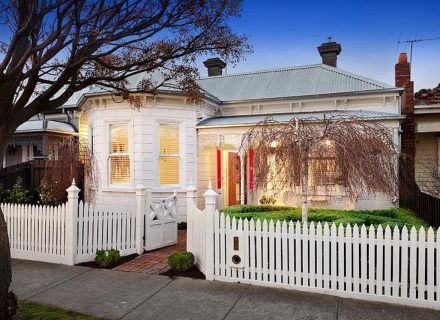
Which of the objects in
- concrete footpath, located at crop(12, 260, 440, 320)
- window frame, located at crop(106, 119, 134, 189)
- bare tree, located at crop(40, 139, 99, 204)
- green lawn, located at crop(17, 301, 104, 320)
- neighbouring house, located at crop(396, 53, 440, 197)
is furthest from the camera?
neighbouring house, located at crop(396, 53, 440, 197)

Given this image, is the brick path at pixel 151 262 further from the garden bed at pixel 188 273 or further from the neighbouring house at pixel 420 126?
the neighbouring house at pixel 420 126

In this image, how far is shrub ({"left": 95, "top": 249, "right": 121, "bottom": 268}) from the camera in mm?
6777

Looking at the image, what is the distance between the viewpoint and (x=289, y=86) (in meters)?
14.0

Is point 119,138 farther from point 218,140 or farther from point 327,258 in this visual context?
point 327,258

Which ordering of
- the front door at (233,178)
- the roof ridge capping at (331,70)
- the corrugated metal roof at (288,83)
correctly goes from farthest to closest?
the front door at (233,178) → the corrugated metal roof at (288,83) → the roof ridge capping at (331,70)

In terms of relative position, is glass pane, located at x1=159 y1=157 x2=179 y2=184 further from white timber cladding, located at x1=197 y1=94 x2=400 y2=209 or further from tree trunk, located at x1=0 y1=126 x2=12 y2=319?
tree trunk, located at x1=0 y1=126 x2=12 y2=319

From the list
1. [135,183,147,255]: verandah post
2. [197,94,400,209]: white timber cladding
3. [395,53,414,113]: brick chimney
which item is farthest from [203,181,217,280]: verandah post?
[395,53,414,113]: brick chimney

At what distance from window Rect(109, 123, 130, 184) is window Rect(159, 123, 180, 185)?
3.79ft

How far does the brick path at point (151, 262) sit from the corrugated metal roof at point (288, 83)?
300 inches

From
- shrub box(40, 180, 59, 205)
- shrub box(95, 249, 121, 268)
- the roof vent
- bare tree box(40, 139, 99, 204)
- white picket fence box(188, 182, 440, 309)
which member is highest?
the roof vent

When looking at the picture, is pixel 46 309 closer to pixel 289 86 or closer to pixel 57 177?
pixel 57 177

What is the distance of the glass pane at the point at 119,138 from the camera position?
1158cm

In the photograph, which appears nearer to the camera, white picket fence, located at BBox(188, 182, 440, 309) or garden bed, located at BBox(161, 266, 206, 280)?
white picket fence, located at BBox(188, 182, 440, 309)

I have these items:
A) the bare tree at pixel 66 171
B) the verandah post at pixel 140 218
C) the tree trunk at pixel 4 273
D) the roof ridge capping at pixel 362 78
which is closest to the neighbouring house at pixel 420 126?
the roof ridge capping at pixel 362 78
